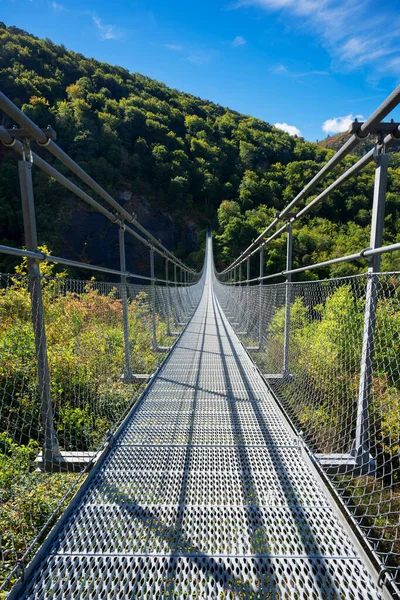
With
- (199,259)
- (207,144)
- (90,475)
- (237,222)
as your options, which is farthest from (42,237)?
(90,475)

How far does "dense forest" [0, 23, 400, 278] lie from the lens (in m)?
20.5

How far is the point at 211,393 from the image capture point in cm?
177

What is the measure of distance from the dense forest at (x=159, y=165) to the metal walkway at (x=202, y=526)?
16.9 m

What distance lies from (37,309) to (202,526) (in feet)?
2.42

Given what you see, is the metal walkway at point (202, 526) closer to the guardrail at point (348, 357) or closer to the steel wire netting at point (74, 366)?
the guardrail at point (348, 357)

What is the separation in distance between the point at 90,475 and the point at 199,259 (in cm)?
2335

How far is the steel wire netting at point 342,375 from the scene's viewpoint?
94 centimetres

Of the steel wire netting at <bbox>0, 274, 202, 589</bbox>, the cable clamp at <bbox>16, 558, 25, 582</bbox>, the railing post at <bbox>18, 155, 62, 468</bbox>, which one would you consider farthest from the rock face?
the cable clamp at <bbox>16, 558, 25, 582</bbox>

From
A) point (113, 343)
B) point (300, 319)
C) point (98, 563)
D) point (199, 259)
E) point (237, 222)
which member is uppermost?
point (237, 222)

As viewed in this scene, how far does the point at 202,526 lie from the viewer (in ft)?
2.61

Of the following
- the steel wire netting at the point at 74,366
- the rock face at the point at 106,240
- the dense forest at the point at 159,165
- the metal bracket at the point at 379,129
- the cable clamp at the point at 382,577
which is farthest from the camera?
the rock face at the point at 106,240

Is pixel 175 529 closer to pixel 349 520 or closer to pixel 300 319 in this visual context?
pixel 349 520

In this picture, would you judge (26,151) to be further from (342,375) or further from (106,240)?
(106,240)

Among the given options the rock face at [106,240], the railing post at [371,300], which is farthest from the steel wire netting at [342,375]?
the rock face at [106,240]
